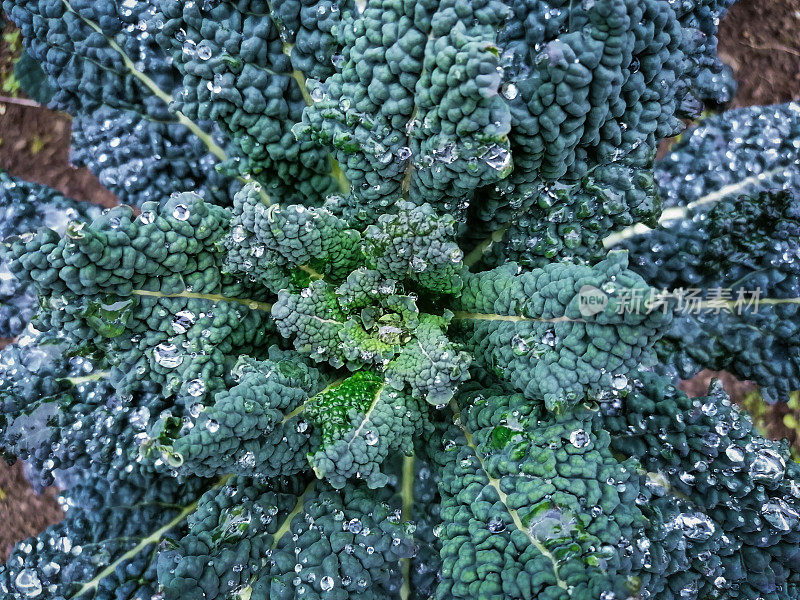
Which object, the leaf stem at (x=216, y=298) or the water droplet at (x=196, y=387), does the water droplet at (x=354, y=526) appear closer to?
the water droplet at (x=196, y=387)

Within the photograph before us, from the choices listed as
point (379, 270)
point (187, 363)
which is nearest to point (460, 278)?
point (379, 270)

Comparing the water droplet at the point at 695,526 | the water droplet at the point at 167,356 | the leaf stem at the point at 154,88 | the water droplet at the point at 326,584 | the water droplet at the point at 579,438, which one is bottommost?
the water droplet at the point at 326,584

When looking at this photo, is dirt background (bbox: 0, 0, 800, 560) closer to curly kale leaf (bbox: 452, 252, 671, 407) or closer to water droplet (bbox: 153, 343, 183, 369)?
water droplet (bbox: 153, 343, 183, 369)

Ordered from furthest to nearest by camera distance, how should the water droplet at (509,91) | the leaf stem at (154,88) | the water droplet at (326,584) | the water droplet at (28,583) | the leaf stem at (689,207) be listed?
the leaf stem at (689,207)
the leaf stem at (154,88)
the water droplet at (28,583)
the water droplet at (326,584)
the water droplet at (509,91)

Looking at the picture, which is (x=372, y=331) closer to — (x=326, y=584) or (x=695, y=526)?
(x=326, y=584)

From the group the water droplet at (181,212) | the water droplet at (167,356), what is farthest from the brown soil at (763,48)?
the water droplet at (167,356)

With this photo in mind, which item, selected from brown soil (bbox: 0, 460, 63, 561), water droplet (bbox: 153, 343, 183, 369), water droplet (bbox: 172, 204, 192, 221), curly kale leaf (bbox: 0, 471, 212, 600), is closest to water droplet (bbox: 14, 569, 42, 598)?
curly kale leaf (bbox: 0, 471, 212, 600)

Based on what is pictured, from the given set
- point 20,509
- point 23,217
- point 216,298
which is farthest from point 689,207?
point 20,509
